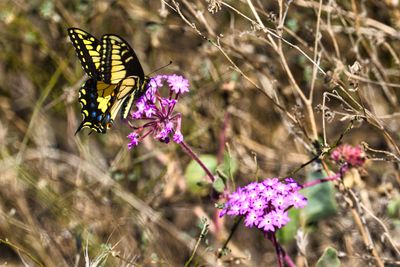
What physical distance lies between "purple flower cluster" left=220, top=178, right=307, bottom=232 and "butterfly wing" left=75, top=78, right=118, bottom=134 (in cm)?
95

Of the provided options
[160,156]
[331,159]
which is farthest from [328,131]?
[331,159]

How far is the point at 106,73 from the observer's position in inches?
119

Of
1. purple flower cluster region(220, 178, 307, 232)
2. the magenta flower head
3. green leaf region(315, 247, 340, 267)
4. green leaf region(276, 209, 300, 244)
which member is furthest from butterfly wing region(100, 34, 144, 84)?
green leaf region(315, 247, 340, 267)

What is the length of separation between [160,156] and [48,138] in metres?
1.09

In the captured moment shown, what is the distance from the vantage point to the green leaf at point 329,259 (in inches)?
95.3

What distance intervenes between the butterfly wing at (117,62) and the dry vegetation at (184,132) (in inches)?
13.7

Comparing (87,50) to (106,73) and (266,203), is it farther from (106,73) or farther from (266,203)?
(266,203)

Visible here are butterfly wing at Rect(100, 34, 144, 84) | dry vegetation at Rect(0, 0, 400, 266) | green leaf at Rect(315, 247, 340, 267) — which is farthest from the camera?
dry vegetation at Rect(0, 0, 400, 266)

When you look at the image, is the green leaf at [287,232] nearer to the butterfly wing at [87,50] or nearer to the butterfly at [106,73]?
the butterfly at [106,73]

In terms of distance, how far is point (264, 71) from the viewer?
3.93m

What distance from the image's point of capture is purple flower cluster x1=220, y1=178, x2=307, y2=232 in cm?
227

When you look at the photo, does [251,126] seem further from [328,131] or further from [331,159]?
[331,159]

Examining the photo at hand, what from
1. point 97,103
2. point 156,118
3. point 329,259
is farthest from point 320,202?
point 97,103

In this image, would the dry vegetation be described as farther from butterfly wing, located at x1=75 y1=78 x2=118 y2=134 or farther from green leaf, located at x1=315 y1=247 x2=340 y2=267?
green leaf, located at x1=315 y1=247 x2=340 y2=267
